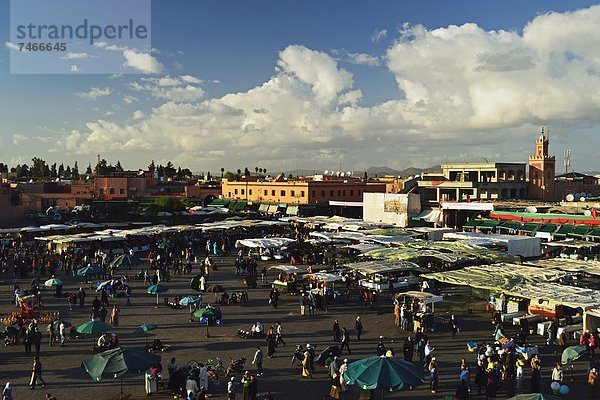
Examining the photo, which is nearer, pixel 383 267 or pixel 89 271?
pixel 383 267

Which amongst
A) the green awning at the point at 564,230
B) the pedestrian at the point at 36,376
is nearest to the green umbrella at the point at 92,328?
the pedestrian at the point at 36,376

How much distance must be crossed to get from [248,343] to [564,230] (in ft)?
89.8

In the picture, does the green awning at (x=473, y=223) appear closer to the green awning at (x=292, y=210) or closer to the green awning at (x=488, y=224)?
the green awning at (x=488, y=224)

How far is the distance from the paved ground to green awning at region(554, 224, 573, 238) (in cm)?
1475

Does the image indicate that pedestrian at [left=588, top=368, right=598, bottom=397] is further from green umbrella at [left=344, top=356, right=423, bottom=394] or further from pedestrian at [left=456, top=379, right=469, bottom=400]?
green umbrella at [left=344, top=356, right=423, bottom=394]

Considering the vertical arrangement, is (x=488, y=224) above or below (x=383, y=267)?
above

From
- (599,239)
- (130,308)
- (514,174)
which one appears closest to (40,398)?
(130,308)

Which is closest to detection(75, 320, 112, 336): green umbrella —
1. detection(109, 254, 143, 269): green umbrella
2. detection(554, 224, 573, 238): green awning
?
detection(109, 254, 143, 269): green umbrella

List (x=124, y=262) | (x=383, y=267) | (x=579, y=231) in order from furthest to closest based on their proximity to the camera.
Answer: (x=579, y=231)
(x=124, y=262)
(x=383, y=267)

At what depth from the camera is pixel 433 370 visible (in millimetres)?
13383

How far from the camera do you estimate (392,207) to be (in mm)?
50062

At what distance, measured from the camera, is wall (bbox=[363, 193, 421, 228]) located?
49.2 meters

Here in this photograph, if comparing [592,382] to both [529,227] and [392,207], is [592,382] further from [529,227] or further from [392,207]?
[392,207]

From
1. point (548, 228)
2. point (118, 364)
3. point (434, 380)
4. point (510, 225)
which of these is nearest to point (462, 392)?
point (434, 380)
